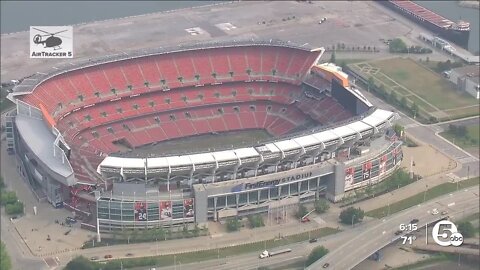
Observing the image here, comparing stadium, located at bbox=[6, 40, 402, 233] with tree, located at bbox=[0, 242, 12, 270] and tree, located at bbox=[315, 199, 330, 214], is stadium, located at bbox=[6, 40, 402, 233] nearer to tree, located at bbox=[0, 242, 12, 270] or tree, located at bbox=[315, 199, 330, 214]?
tree, located at bbox=[315, 199, 330, 214]

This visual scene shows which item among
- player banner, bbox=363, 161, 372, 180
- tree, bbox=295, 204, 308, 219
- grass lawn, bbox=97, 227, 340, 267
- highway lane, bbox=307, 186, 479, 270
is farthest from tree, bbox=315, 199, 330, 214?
player banner, bbox=363, 161, 372, 180

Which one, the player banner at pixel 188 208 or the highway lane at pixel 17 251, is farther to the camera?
the player banner at pixel 188 208

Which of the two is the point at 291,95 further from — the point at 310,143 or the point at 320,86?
the point at 310,143

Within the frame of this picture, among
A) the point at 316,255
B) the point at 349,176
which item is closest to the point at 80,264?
the point at 316,255

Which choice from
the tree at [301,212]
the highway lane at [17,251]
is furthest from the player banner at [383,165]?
the highway lane at [17,251]

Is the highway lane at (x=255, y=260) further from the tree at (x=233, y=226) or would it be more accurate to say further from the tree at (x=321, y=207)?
the tree at (x=321, y=207)

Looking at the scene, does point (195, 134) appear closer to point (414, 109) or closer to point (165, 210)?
point (165, 210)

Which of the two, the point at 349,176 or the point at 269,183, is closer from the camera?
the point at 269,183
